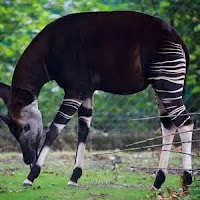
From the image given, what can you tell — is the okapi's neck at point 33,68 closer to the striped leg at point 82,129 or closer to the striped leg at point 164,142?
the striped leg at point 82,129

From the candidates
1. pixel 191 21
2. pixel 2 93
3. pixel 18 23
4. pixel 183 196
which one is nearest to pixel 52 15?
pixel 18 23

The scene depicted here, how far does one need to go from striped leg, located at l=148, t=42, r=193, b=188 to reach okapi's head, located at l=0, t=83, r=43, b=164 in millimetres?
1003

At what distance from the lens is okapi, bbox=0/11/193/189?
194 inches

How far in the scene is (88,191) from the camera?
15.9ft

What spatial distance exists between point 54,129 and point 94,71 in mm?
548

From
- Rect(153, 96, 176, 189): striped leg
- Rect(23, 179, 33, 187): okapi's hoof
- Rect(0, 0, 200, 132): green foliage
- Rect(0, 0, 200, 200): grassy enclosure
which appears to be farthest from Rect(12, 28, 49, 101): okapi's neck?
Rect(0, 0, 200, 132): green foliage

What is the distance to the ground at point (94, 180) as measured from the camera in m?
4.52

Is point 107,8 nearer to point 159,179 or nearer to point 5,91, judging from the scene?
point 5,91

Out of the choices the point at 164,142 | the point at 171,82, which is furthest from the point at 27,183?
the point at 171,82

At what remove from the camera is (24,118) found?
5.27m

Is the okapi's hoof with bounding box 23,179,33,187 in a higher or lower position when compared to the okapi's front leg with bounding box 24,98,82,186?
lower

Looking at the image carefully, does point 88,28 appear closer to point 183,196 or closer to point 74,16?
point 74,16

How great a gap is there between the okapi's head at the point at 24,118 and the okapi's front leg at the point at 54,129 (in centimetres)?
27

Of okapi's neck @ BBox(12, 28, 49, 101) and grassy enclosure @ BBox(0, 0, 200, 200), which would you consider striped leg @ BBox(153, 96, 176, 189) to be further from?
okapi's neck @ BBox(12, 28, 49, 101)
